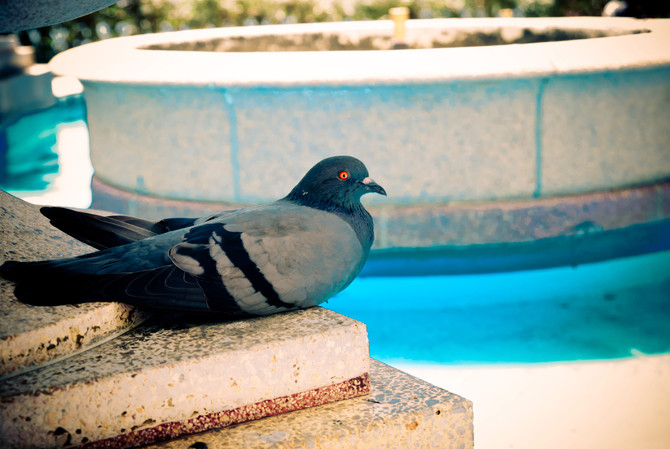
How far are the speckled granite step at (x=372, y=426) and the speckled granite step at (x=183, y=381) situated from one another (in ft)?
0.15

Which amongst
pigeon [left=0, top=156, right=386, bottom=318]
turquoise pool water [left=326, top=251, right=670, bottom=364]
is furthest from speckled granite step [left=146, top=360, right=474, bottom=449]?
turquoise pool water [left=326, top=251, right=670, bottom=364]

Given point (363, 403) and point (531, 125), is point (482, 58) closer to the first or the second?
point (531, 125)

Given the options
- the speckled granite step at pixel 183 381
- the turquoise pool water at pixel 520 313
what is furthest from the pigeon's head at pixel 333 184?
the turquoise pool water at pixel 520 313

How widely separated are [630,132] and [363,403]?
3480mm

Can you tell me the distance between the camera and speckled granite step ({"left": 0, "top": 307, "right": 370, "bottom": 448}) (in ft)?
5.95

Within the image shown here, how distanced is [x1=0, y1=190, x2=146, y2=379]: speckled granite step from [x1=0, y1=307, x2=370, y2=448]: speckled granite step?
42mm

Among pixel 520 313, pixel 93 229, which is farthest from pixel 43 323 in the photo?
pixel 520 313

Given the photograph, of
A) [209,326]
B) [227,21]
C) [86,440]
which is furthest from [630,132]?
[227,21]

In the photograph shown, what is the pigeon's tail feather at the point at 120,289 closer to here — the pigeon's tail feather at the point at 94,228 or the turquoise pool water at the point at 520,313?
the pigeon's tail feather at the point at 94,228

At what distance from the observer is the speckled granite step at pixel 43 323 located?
1905 millimetres

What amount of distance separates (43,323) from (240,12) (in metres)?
11.2

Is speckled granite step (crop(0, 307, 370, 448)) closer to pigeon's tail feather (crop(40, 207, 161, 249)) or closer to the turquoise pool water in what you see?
pigeon's tail feather (crop(40, 207, 161, 249))

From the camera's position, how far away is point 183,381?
6.39 feet

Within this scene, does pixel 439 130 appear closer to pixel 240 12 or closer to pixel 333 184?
pixel 333 184
